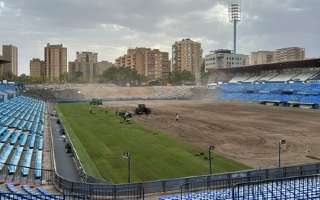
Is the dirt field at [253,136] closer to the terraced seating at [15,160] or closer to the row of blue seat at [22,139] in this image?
the row of blue seat at [22,139]

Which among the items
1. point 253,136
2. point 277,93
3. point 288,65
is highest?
point 288,65

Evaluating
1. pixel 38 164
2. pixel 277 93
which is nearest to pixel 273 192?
pixel 38 164

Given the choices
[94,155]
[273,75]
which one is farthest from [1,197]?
[273,75]

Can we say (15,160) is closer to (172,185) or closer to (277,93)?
(172,185)

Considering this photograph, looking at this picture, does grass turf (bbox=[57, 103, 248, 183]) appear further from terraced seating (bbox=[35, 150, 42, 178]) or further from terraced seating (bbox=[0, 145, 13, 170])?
terraced seating (bbox=[0, 145, 13, 170])

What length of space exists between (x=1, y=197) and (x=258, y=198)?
458 inches

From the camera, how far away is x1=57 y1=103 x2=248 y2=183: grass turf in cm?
3556

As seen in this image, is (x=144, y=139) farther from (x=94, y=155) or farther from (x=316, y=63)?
(x=316, y=63)

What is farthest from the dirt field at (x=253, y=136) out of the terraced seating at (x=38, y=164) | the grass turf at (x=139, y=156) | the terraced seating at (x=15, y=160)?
the terraced seating at (x=15, y=160)

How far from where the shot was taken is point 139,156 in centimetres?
4288

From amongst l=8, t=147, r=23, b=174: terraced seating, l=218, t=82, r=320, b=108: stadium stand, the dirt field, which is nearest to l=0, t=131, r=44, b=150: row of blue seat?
l=8, t=147, r=23, b=174: terraced seating

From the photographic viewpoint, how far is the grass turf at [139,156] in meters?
35.6

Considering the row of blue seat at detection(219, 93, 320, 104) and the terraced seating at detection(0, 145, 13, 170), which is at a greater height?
the row of blue seat at detection(219, 93, 320, 104)

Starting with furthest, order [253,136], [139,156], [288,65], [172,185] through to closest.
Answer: [288,65], [253,136], [139,156], [172,185]
